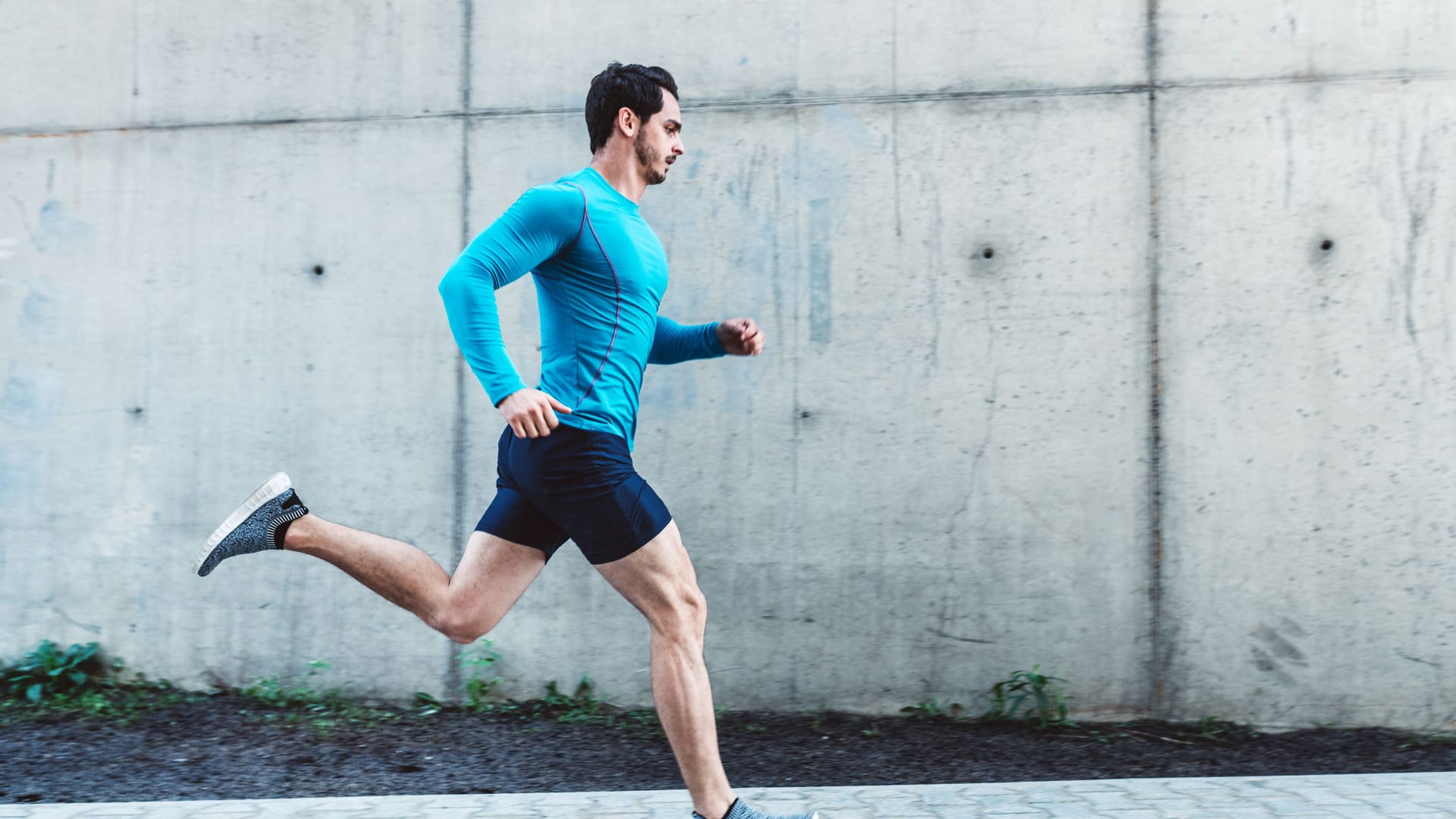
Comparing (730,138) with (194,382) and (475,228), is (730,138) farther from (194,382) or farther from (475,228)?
(194,382)

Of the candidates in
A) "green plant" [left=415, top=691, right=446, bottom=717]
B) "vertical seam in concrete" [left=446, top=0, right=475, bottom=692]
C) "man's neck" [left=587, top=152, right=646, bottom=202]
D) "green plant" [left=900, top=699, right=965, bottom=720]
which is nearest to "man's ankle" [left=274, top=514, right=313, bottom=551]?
"man's neck" [left=587, top=152, right=646, bottom=202]

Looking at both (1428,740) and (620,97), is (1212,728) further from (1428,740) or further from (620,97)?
(620,97)

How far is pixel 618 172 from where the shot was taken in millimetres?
3031

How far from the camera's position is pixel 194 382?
451cm

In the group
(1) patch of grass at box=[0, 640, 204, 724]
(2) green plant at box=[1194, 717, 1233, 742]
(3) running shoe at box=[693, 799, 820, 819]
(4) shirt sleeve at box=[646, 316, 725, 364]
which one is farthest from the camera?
(1) patch of grass at box=[0, 640, 204, 724]

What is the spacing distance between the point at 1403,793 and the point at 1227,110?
7.77ft

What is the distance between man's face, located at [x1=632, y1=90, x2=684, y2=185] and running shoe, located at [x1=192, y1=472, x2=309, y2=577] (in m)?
1.24

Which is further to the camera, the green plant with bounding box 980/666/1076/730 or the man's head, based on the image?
the green plant with bounding box 980/666/1076/730

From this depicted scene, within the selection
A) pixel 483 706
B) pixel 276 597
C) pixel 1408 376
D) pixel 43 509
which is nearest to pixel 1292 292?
pixel 1408 376

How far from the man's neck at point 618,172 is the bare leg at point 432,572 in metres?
0.98

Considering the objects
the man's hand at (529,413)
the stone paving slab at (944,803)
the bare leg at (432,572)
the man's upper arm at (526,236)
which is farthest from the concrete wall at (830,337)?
the man's hand at (529,413)

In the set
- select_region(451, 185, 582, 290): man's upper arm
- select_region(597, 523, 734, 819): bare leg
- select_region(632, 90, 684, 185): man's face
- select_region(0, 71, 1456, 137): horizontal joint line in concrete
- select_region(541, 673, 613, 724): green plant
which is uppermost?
select_region(0, 71, 1456, 137): horizontal joint line in concrete

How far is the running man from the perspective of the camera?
2721 mm

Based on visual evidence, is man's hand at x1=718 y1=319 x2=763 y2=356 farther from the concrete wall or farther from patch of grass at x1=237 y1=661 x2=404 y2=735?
patch of grass at x1=237 y1=661 x2=404 y2=735
